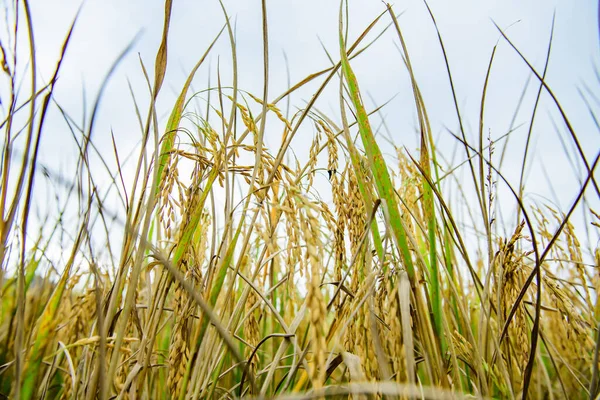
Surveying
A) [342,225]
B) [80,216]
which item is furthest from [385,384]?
[80,216]

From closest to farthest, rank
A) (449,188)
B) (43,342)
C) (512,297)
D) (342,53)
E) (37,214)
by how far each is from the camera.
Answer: (43,342), (342,53), (512,297), (37,214), (449,188)

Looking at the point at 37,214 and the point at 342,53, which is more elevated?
the point at 342,53

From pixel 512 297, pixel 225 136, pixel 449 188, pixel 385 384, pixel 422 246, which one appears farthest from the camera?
pixel 449 188

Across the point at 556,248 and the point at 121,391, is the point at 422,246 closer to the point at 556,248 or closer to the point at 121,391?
the point at 556,248

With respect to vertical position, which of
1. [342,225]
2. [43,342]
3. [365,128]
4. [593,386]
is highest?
[365,128]

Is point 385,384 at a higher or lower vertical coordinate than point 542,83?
lower

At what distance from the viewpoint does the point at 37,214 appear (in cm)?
170

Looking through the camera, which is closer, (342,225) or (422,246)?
(342,225)

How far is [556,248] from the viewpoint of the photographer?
176 cm

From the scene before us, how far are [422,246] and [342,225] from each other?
596 mm

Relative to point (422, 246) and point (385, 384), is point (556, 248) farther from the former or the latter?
point (385, 384)

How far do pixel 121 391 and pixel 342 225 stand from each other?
0.61 metres

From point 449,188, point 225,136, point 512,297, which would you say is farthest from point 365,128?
point 449,188

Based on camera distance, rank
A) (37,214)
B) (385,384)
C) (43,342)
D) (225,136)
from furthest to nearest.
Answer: (37,214) < (225,136) < (43,342) < (385,384)
